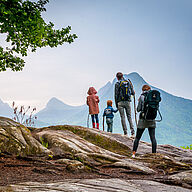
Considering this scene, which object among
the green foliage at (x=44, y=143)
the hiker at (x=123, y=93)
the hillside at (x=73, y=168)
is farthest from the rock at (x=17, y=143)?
the hiker at (x=123, y=93)

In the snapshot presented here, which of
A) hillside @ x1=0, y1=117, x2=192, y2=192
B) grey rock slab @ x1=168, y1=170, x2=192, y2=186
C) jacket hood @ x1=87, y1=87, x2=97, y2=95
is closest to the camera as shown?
hillside @ x1=0, y1=117, x2=192, y2=192

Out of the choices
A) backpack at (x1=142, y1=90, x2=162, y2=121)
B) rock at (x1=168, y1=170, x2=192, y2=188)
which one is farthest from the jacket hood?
rock at (x1=168, y1=170, x2=192, y2=188)

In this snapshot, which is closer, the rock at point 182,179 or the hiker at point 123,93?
the rock at point 182,179

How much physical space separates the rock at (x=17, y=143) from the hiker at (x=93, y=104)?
24.5 ft

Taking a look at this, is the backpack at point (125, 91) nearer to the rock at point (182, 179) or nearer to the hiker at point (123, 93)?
the hiker at point (123, 93)

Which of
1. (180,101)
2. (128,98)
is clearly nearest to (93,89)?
(128,98)

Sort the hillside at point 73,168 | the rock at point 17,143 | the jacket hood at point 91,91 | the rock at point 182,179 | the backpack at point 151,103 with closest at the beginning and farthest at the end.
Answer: the hillside at point 73,168, the rock at point 182,179, the rock at point 17,143, the backpack at point 151,103, the jacket hood at point 91,91

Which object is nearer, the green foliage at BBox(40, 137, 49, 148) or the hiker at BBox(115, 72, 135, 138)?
the green foliage at BBox(40, 137, 49, 148)

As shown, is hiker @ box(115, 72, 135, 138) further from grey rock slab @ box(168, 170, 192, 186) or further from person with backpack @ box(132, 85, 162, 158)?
grey rock slab @ box(168, 170, 192, 186)

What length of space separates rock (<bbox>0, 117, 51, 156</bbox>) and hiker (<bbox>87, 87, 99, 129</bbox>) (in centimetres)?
747

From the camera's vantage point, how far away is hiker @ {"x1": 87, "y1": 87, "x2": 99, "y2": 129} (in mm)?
14516

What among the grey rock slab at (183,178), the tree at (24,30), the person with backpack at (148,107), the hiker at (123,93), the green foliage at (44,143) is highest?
the tree at (24,30)

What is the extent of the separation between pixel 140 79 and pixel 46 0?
550 ft

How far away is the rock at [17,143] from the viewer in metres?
6.55
